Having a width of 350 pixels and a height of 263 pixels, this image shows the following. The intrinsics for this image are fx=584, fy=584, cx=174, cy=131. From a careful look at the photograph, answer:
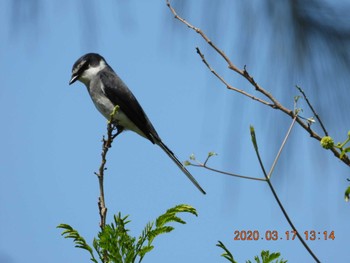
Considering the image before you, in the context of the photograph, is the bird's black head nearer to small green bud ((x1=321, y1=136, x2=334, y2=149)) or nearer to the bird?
the bird

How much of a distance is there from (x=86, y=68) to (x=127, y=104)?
1.87 ft

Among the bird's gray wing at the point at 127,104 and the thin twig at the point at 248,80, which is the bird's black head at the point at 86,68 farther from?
the thin twig at the point at 248,80

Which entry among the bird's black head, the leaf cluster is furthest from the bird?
the leaf cluster

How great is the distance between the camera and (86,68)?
4.98 meters

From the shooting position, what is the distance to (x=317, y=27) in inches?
54.2

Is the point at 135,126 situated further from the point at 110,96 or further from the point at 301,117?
the point at 301,117

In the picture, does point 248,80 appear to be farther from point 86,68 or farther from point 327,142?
point 86,68

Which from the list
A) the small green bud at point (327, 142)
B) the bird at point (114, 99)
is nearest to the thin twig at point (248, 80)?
the small green bud at point (327, 142)

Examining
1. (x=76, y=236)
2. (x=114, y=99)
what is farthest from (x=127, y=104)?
(x=76, y=236)

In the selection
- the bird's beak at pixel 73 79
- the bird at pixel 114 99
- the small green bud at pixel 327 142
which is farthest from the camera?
the bird's beak at pixel 73 79

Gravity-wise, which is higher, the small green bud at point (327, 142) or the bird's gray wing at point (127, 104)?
the bird's gray wing at point (127, 104)

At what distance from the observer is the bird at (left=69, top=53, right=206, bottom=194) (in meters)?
4.60

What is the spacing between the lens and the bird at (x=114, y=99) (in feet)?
15.1

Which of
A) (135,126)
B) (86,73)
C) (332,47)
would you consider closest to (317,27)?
(332,47)
